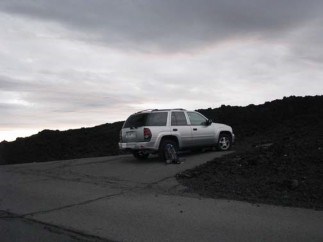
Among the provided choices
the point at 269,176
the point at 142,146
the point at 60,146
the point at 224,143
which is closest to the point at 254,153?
the point at 269,176

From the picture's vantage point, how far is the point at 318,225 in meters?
7.41

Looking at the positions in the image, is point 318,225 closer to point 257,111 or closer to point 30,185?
point 30,185

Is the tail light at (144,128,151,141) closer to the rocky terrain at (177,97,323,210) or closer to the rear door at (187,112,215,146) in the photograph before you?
the rear door at (187,112,215,146)

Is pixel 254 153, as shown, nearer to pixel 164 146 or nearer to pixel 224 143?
pixel 164 146

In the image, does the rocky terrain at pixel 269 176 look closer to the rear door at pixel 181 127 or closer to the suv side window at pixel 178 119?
the rear door at pixel 181 127

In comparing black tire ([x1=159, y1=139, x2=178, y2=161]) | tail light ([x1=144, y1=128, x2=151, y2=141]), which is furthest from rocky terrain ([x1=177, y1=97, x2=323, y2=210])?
tail light ([x1=144, y1=128, x2=151, y2=141])

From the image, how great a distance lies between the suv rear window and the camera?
51.9 ft

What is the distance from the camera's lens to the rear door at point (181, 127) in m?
16.3

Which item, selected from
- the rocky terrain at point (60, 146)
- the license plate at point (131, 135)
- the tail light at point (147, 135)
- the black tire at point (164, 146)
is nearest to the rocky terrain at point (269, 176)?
the black tire at point (164, 146)

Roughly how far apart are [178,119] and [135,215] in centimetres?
835

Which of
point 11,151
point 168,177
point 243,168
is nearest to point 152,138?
point 168,177

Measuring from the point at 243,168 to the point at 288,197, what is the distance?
2.89 metres

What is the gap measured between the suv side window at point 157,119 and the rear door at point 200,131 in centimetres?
118

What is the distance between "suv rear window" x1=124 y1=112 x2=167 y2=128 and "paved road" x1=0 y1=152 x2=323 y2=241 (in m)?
3.05
